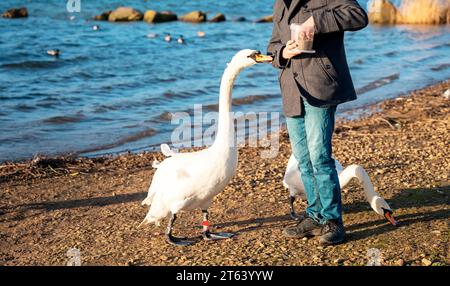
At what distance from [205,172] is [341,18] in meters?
1.79

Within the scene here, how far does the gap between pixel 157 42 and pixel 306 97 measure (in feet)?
66.8

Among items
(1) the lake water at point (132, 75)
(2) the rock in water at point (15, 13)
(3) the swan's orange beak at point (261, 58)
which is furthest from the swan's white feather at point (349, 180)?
(2) the rock in water at point (15, 13)

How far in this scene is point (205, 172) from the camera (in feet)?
19.7

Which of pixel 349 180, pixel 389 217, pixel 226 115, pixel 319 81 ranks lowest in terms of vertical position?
pixel 389 217

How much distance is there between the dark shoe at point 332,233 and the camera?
5.92 meters

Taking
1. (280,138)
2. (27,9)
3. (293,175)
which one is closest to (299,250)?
(293,175)

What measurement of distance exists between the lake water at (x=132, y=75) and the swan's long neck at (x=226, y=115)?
5.42m

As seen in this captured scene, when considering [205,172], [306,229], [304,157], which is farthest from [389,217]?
[205,172]

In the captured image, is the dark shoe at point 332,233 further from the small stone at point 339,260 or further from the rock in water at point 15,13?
the rock in water at point 15,13

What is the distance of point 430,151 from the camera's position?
8.98 metres

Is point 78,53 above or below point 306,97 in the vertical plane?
below

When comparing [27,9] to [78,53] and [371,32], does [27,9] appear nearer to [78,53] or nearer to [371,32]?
[78,53]

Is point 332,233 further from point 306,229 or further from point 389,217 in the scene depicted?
point 389,217

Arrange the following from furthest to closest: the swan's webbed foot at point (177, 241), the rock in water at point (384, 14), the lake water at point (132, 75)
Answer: the rock in water at point (384, 14) → the lake water at point (132, 75) → the swan's webbed foot at point (177, 241)
